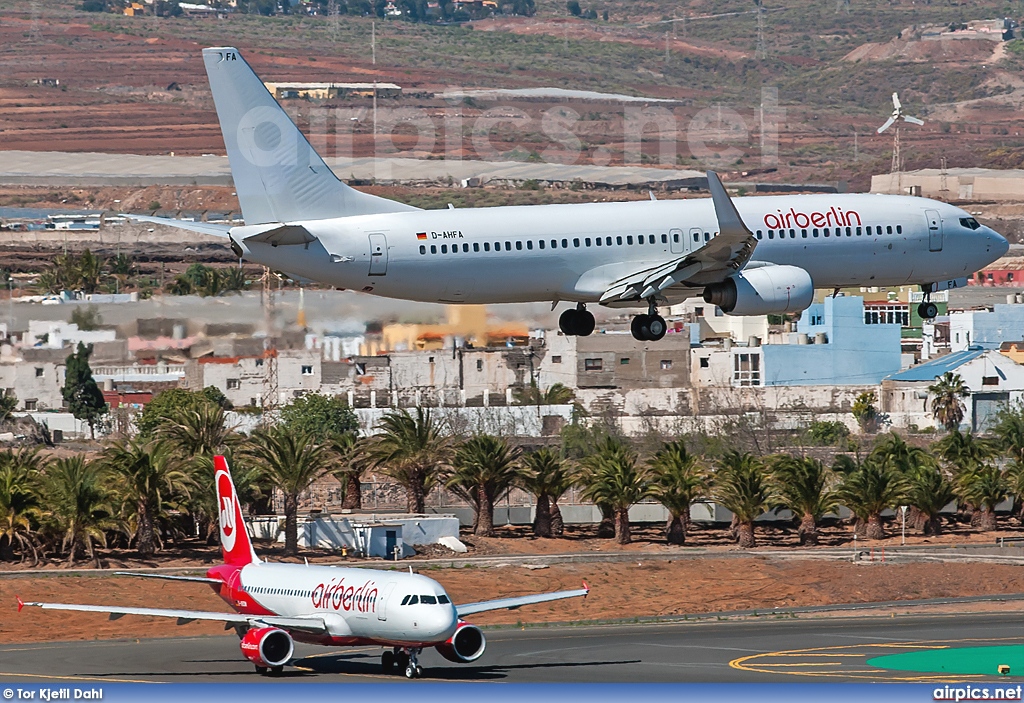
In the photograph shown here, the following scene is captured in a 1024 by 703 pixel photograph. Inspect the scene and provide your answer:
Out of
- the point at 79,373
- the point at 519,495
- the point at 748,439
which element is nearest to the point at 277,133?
the point at 519,495

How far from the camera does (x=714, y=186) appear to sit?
196 feet

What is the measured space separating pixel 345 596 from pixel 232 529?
794cm

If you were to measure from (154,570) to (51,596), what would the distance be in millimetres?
5655

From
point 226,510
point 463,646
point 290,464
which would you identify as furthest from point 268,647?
point 290,464

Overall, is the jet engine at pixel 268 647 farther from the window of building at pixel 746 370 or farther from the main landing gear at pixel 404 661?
the window of building at pixel 746 370

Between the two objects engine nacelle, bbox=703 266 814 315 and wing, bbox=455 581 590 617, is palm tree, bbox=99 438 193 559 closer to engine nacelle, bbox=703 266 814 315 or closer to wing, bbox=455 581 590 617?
engine nacelle, bbox=703 266 814 315

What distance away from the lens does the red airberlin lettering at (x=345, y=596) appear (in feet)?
171

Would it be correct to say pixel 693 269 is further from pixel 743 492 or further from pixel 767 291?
pixel 743 492

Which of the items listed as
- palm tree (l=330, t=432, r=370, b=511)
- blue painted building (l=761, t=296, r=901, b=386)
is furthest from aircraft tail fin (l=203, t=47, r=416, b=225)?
blue painted building (l=761, t=296, r=901, b=386)

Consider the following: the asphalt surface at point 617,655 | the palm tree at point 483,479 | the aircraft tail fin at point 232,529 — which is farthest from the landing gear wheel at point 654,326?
the palm tree at point 483,479

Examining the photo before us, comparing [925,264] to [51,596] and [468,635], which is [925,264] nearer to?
[468,635]

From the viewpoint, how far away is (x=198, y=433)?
3435 inches

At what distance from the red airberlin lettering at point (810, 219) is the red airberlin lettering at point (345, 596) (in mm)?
21271

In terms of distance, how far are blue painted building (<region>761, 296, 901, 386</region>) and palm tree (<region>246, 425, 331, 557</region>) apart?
6852cm
